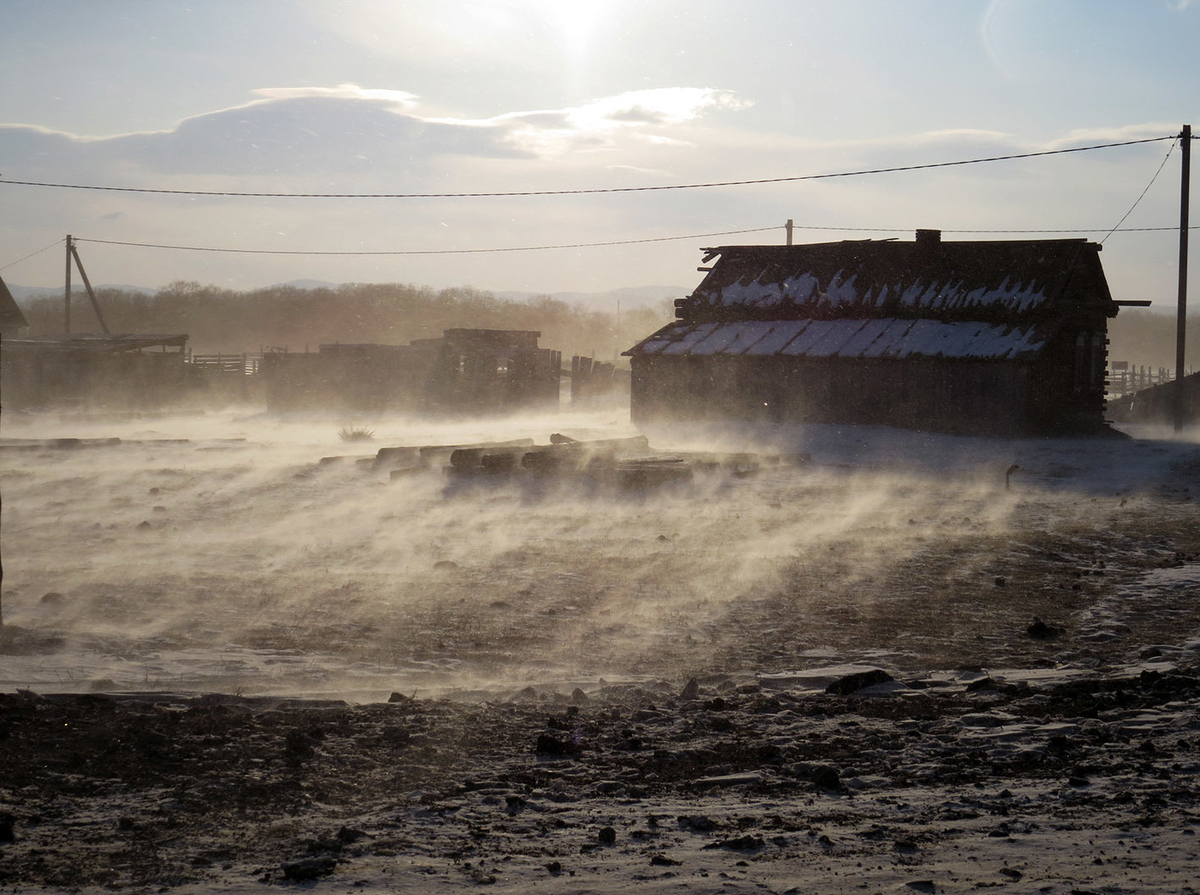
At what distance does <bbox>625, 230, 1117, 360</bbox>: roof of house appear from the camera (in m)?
29.8

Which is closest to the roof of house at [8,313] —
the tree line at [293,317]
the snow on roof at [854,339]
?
the snow on roof at [854,339]

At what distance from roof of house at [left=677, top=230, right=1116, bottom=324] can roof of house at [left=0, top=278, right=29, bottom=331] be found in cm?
2468

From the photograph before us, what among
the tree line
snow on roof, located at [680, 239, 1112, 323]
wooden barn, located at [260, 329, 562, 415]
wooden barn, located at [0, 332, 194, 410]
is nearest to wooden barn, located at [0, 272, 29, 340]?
wooden barn, located at [0, 332, 194, 410]

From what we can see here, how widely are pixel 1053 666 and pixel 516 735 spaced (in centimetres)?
378

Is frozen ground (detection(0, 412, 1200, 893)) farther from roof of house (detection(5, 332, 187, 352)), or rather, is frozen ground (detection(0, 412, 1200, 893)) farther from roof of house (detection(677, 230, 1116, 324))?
roof of house (detection(5, 332, 187, 352))

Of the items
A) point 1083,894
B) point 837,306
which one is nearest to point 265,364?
point 837,306

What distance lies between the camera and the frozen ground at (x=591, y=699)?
13.6 ft

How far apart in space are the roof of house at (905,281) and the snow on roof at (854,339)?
1.70 ft

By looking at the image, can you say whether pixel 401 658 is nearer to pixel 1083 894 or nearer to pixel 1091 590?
pixel 1083 894

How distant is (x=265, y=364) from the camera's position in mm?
43344

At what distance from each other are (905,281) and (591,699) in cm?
2925

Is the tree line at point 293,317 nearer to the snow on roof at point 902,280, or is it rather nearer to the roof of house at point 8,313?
the roof of house at point 8,313

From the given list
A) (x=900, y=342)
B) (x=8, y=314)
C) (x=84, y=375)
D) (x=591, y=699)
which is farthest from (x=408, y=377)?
(x=591, y=699)

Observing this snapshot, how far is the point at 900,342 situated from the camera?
1200 inches
